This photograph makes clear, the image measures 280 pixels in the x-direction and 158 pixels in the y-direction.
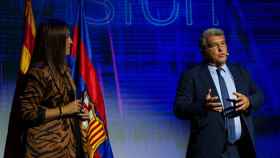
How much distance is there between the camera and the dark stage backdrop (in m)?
4.32

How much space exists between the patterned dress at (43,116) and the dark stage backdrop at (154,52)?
1503 millimetres

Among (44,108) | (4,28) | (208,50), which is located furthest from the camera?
(4,28)

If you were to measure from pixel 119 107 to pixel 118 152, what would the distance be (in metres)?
0.36

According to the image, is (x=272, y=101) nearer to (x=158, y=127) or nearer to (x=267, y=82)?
(x=267, y=82)

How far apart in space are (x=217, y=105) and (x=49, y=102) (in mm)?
872

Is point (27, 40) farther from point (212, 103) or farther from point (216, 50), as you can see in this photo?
point (212, 103)

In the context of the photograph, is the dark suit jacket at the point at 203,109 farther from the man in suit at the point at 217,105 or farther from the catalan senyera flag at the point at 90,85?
the catalan senyera flag at the point at 90,85

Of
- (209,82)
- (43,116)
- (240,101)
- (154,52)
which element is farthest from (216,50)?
(154,52)

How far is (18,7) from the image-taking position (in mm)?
4258

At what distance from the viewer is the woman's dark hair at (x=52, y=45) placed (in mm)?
2820

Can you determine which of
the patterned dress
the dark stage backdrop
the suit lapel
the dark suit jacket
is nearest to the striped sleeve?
the patterned dress

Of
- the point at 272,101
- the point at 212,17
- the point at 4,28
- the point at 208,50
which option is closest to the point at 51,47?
the point at 208,50

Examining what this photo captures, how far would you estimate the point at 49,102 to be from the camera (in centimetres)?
280

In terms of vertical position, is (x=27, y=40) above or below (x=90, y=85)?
above
